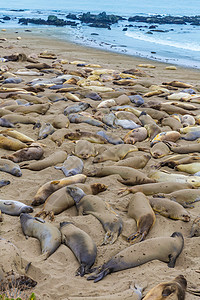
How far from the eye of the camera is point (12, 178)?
16.0ft

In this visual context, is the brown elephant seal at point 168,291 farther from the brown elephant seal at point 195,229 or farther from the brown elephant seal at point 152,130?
the brown elephant seal at point 152,130

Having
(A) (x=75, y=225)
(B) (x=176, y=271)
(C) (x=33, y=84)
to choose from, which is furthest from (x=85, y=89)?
(B) (x=176, y=271)

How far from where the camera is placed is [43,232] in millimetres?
3555

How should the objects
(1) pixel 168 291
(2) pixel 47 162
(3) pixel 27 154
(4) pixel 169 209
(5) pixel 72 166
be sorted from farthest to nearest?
(3) pixel 27 154 → (2) pixel 47 162 → (5) pixel 72 166 → (4) pixel 169 209 → (1) pixel 168 291

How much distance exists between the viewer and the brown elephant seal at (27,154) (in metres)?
5.40

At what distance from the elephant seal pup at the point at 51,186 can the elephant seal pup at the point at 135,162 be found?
77cm

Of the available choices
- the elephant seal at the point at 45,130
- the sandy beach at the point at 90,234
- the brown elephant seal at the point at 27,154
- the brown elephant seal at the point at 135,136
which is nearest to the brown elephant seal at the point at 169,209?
the sandy beach at the point at 90,234

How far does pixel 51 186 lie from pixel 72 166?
30.3 inches

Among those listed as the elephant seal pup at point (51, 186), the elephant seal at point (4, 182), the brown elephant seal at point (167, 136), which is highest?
the brown elephant seal at point (167, 136)

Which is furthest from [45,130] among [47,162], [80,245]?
[80,245]

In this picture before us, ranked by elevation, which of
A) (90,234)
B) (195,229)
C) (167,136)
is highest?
(167,136)

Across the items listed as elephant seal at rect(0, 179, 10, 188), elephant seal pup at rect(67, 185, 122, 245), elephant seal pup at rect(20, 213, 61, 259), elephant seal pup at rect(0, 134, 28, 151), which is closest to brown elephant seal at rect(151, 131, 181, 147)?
elephant seal pup at rect(0, 134, 28, 151)

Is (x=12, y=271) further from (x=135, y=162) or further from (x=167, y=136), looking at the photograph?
(x=167, y=136)

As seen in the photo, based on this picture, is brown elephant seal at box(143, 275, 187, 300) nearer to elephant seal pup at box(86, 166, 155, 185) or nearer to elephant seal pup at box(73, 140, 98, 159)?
elephant seal pup at box(86, 166, 155, 185)
